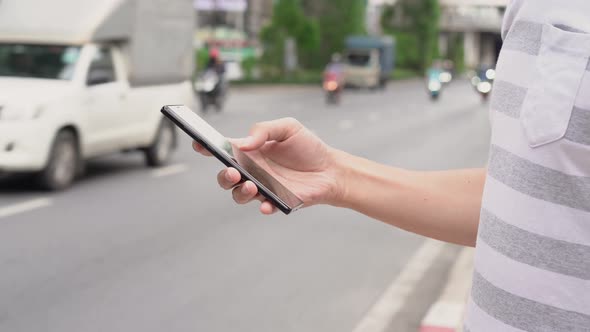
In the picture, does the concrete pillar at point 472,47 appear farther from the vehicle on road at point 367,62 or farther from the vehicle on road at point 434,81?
the vehicle on road at point 434,81

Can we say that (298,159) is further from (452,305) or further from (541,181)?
(452,305)

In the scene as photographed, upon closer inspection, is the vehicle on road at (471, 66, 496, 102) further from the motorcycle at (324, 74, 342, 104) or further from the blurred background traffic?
the motorcycle at (324, 74, 342, 104)

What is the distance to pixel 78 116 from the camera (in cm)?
1040

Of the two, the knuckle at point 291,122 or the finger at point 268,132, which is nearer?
the finger at point 268,132

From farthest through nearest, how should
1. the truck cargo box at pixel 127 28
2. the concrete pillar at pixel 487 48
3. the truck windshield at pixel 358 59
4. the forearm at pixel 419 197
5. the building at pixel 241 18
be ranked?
the concrete pillar at pixel 487 48
the building at pixel 241 18
the truck windshield at pixel 358 59
the truck cargo box at pixel 127 28
the forearm at pixel 419 197

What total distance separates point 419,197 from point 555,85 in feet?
2.10

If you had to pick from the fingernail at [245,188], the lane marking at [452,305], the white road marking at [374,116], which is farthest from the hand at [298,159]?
the white road marking at [374,116]

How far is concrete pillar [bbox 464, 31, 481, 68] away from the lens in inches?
4297

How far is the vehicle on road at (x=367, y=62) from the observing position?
4341 cm

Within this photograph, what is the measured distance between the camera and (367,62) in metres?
43.9

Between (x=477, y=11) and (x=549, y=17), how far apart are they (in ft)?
360

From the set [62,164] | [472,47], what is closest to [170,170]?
[62,164]

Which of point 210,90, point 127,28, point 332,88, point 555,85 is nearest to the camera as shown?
point 555,85

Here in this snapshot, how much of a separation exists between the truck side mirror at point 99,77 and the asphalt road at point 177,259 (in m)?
1.08
